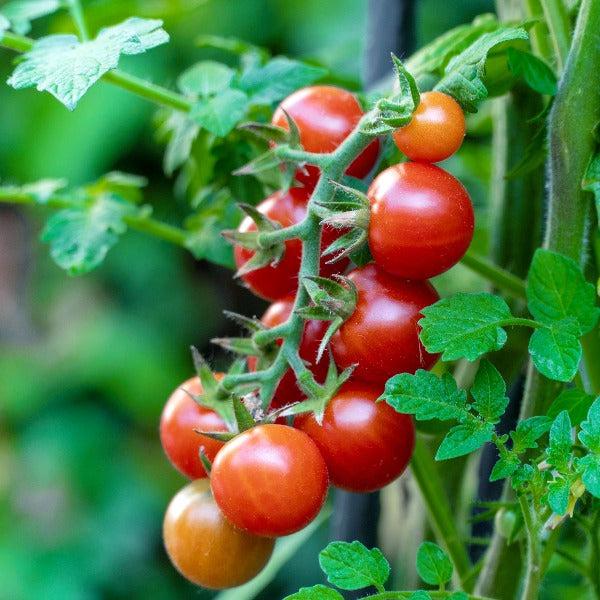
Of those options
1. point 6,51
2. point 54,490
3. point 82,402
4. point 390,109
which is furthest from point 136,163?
point 390,109

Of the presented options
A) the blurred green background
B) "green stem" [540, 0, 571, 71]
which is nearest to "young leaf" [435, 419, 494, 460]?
"green stem" [540, 0, 571, 71]

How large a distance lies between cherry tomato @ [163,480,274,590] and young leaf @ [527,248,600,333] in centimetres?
19

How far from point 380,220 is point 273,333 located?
8 centimetres

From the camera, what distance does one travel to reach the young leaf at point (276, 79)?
0.62 meters

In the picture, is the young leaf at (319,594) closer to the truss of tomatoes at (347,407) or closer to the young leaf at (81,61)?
the truss of tomatoes at (347,407)

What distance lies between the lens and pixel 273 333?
468 mm

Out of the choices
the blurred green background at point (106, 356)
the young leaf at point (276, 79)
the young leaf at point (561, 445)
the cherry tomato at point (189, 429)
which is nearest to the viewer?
the young leaf at point (561, 445)

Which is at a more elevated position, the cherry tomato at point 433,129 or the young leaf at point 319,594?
the cherry tomato at point 433,129

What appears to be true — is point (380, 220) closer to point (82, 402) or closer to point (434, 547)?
point (434, 547)

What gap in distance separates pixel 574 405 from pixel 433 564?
10 centimetres

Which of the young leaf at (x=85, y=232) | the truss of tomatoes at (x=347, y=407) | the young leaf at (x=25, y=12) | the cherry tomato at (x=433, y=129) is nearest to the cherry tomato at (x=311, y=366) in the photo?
the truss of tomatoes at (x=347, y=407)

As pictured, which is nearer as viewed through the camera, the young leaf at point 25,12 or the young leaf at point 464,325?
the young leaf at point 464,325

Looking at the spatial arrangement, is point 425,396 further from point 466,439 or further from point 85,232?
point 85,232

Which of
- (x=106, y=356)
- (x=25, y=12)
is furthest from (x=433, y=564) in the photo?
(x=106, y=356)
